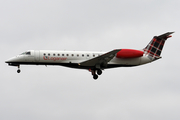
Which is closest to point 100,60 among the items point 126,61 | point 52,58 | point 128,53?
point 128,53

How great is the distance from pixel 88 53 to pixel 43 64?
5.92 meters

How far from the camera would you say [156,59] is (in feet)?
146

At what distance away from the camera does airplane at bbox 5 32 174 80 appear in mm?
40562

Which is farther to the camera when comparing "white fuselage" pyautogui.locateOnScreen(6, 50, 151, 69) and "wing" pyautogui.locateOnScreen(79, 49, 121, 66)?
"white fuselage" pyautogui.locateOnScreen(6, 50, 151, 69)

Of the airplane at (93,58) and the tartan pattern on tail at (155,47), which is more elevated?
the tartan pattern on tail at (155,47)

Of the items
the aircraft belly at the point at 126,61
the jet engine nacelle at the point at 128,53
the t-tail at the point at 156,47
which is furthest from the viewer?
the t-tail at the point at 156,47

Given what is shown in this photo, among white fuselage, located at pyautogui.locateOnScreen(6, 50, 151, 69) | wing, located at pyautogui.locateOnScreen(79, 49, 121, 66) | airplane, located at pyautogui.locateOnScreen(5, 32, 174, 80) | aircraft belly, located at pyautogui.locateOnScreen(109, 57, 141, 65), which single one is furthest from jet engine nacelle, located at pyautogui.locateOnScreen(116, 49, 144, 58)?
white fuselage, located at pyautogui.locateOnScreen(6, 50, 151, 69)

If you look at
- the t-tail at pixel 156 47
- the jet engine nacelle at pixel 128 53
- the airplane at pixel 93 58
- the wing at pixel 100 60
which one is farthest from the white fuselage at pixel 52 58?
the t-tail at pixel 156 47

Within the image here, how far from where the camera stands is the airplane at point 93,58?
4056 centimetres

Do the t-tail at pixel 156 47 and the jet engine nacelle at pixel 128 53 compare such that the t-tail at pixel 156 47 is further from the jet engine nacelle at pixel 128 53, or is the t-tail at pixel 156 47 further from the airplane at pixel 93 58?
the jet engine nacelle at pixel 128 53

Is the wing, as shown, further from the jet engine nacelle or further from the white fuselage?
the jet engine nacelle

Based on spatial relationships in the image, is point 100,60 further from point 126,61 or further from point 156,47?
point 156,47

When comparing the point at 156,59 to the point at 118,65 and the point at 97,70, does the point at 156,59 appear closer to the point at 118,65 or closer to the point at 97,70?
the point at 118,65

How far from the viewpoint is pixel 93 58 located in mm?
40000
